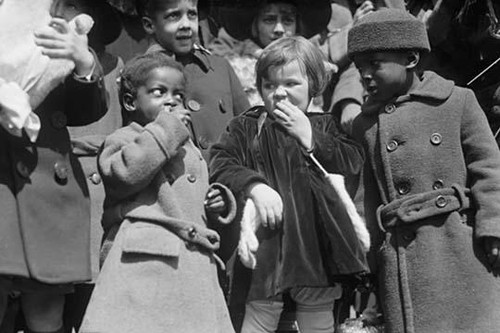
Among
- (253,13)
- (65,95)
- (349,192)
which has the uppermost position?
(253,13)

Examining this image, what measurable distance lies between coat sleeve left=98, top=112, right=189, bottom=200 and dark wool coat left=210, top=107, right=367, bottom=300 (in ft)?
1.16

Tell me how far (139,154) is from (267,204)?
56cm

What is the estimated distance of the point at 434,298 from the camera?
4070mm

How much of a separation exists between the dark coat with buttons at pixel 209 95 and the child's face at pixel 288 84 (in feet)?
1.29

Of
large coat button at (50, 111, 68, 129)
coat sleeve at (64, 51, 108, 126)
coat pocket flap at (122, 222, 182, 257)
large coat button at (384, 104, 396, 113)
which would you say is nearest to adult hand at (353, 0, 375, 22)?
large coat button at (384, 104, 396, 113)

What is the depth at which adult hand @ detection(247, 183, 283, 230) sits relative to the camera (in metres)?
4.08

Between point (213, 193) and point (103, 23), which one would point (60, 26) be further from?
point (103, 23)

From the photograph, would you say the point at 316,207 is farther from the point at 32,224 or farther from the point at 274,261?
the point at 32,224

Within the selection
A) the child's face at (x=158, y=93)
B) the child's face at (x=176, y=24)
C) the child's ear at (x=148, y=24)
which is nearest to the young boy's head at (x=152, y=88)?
the child's face at (x=158, y=93)

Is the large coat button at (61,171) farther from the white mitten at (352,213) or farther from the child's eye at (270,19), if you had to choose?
the child's eye at (270,19)

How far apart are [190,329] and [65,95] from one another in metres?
1.08

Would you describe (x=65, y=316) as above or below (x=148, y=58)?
below

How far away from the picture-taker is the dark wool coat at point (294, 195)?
13.6ft

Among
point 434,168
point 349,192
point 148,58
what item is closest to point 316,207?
point 349,192
